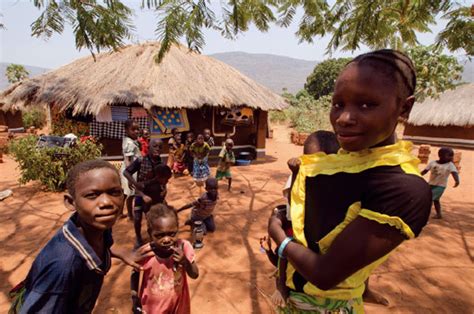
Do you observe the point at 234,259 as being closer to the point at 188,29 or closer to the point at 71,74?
the point at 188,29

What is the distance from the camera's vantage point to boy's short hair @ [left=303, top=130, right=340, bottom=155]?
1591 mm

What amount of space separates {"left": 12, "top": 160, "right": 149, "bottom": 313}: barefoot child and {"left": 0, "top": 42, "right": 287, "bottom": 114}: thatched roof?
7594mm

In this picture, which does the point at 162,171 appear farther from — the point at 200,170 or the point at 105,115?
the point at 105,115

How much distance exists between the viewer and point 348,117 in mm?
790

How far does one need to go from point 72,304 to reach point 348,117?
1.23 meters

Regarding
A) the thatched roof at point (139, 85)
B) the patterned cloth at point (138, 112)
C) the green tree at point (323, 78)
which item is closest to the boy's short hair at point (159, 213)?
the thatched roof at point (139, 85)

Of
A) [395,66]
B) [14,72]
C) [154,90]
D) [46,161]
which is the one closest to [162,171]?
[395,66]

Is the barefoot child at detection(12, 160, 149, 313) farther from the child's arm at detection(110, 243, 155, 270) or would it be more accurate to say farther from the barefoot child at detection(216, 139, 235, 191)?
the barefoot child at detection(216, 139, 235, 191)

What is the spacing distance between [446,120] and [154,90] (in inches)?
622

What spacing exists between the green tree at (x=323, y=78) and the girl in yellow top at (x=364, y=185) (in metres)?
32.6

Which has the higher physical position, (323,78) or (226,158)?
(323,78)

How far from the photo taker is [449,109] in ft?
53.2

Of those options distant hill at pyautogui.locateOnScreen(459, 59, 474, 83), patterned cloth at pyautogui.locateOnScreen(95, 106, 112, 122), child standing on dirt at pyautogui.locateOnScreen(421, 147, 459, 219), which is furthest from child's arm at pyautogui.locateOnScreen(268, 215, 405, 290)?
patterned cloth at pyautogui.locateOnScreen(95, 106, 112, 122)

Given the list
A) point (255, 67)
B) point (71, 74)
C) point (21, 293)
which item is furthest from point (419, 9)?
point (255, 67)
